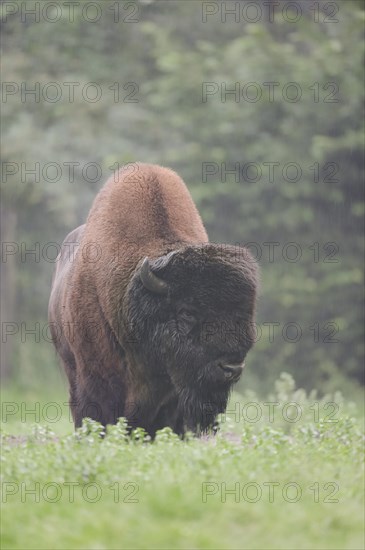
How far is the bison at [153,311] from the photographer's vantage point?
6.95m

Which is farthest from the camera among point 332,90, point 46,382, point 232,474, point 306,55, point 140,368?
point 46,382

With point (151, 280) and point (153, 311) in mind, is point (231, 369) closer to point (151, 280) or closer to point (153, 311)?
point (153, 311)

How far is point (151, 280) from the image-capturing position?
23.1 feet

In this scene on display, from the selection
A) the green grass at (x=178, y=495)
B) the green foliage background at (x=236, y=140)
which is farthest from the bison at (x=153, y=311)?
the green foliage background at (x=236, y=140)

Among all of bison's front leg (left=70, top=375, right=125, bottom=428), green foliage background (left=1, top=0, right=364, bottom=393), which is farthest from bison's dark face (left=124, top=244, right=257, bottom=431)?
green foliage background (left=1, top=0, right=364, bottom=393)

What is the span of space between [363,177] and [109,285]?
10641 millimetres

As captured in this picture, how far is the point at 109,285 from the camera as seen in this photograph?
24.7 feet

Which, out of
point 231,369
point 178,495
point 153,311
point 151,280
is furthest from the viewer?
point 153,311

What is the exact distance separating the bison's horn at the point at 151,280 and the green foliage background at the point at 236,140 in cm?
924

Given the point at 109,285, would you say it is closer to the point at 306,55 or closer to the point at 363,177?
the point at 363,177

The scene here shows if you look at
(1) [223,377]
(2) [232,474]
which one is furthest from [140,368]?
(2) [232,474]

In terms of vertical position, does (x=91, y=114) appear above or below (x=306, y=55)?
below

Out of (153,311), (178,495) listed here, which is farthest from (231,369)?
(178,495)

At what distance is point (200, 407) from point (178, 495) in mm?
2460
